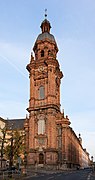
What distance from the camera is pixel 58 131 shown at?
3681 inches

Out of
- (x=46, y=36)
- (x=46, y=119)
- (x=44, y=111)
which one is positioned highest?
(x=46, y=36)

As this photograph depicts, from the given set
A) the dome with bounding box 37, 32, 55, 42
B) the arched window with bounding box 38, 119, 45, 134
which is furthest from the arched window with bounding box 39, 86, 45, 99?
the dome with bounding box 37, 32, 55, 42

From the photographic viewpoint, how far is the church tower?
87.9m

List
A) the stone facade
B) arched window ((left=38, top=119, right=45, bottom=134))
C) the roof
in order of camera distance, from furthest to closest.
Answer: the roof, arched window ((left=38, top=119, right=45, bottom=134)), the stone facade

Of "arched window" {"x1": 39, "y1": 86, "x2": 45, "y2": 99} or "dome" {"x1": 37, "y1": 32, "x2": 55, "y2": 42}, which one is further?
"dome" {"x1": 37, "y1": 32, "x2": 55, "y2": 42}

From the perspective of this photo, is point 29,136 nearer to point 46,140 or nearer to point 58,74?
point 46,140

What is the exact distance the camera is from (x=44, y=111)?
92000 millimetres

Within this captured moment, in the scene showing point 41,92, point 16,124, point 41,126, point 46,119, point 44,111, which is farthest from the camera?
point 16,124

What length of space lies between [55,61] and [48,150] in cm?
2862

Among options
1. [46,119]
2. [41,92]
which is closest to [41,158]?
[46,119]

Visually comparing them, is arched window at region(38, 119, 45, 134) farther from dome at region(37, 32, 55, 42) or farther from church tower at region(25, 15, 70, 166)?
dome at region(37, 32, 55, 42)

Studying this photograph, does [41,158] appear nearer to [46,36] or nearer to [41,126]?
[41,126]

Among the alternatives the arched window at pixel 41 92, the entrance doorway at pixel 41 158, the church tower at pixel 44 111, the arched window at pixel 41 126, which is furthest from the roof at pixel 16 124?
the entrance doorway at pixel 41 158

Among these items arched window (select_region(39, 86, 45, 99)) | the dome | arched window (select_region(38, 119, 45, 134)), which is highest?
the dome
